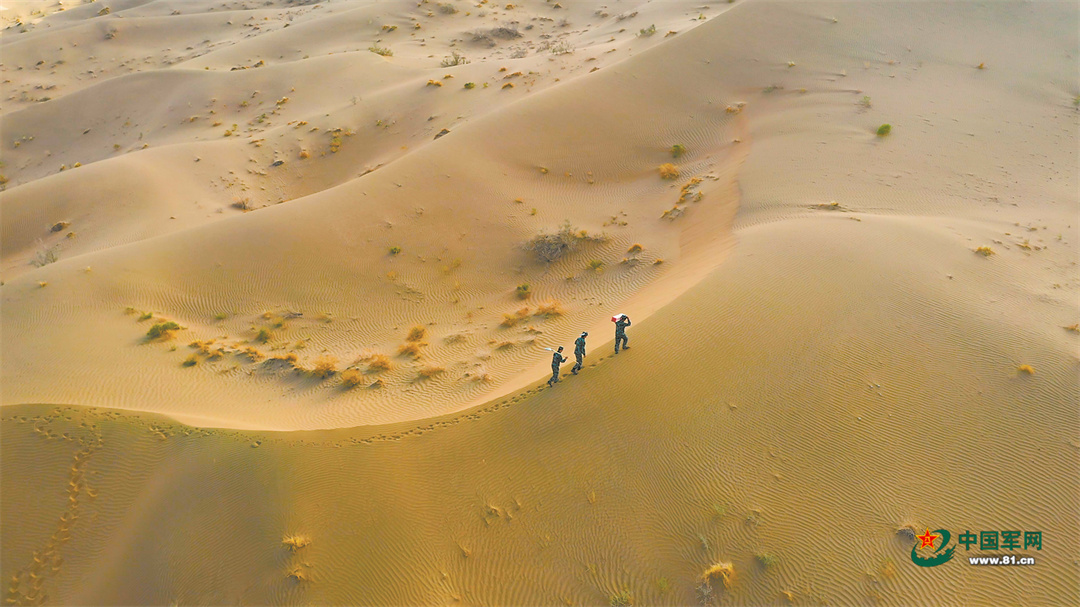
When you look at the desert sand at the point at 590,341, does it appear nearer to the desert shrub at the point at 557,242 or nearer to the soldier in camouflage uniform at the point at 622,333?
the desert shrub at the point at 557,242

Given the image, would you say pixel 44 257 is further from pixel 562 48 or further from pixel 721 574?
pixel 562 48

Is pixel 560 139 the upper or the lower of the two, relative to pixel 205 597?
upper

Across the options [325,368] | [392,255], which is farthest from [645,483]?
[392,255]

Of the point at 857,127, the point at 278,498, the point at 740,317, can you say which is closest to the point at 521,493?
the point at 278,498

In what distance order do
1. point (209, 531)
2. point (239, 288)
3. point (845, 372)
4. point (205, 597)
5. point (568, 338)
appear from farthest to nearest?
point (239, 288) → point (568, 338) → point (845, 372) → point (209, 531) → point (205, 597)

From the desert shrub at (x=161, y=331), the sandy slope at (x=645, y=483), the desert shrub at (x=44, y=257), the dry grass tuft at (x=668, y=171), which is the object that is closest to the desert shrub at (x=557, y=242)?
the dry grass tuft at (x=668, y=171)

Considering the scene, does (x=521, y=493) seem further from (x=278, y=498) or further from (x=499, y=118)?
(x=499, y=118)

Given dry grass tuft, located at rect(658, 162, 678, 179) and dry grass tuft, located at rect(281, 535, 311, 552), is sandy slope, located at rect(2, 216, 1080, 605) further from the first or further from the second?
dry grass tuft, located at rect(658, 162, 678, 179)
